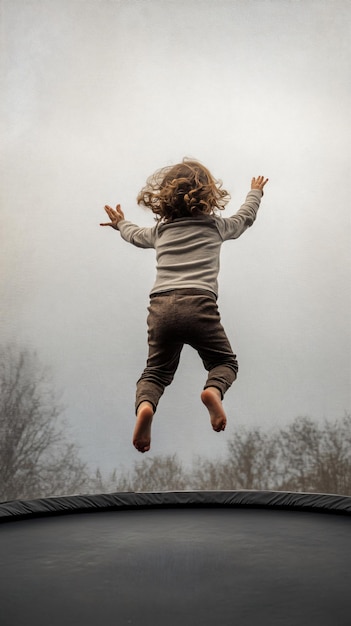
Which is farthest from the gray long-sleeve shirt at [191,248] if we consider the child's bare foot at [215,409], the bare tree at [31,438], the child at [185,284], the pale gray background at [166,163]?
the bare tree at [31,438]

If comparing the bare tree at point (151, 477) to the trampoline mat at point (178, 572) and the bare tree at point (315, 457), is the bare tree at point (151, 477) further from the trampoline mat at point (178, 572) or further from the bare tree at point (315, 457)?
the trampoline mat at point (178, 572)

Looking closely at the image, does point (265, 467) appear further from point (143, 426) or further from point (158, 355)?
point (143, 426)

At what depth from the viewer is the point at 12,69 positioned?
11.0 feet

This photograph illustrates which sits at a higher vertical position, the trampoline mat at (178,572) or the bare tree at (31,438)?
the bare tree at (31,438)

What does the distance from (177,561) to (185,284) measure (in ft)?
2.60

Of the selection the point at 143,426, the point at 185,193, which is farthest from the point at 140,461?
the point at 185,193

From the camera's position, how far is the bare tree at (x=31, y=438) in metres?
3.28

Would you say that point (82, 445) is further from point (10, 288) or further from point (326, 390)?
point (326, 390)

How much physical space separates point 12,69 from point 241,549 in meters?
2.62

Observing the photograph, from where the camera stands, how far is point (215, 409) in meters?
1.82

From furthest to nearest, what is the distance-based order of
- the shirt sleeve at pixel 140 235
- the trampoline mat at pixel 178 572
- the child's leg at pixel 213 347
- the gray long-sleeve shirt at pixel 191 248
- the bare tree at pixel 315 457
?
the bare tree at pixel 315 457, the shirt sleeve at pixel 140 235, the gray long-sleeve shirt at pixel 191 248, the child's leg at pixel 213 347, the trampoline mat at pixel 178 572

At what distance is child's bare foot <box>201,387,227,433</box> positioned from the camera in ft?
5.92

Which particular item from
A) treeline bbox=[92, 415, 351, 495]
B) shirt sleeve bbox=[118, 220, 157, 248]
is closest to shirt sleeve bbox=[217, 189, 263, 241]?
shirt sleeve bbox=[118, 220, 157, 248]

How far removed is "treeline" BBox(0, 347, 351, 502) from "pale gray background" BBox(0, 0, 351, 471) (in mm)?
74
